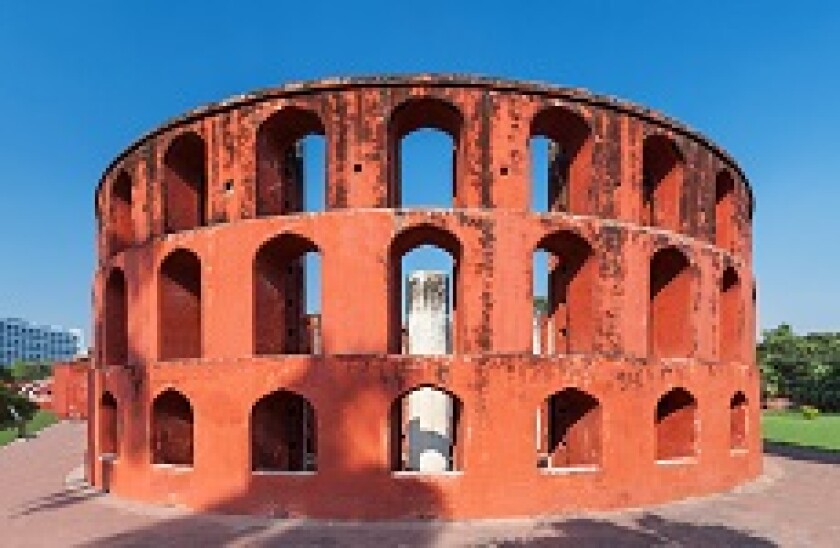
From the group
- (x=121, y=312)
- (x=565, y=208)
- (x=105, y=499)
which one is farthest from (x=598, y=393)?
(x=121, y=312)

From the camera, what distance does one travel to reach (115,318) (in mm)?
15203

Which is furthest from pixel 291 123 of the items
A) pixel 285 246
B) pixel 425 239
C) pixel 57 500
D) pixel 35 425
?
pixel 35 425

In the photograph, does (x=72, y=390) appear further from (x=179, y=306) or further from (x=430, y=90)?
(x=430, y=90)

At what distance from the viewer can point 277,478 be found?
10773 mm

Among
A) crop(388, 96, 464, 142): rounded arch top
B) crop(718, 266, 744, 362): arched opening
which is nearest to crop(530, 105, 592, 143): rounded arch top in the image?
crop(388, 96, 464, 142): rounded arch top

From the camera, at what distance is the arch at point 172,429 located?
41.3ft

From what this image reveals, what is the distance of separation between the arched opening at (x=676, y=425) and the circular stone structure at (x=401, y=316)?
62 mm

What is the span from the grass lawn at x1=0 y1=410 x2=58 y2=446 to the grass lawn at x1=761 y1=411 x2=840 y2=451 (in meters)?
30.4

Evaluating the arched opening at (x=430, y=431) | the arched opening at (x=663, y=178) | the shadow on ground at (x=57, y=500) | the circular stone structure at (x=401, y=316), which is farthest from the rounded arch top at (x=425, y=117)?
the shadow on ground at (x=57, y=500)

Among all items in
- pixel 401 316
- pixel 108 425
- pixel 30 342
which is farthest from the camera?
pixel 30 342

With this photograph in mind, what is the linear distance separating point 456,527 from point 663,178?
895 cm

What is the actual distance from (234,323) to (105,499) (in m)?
4.65

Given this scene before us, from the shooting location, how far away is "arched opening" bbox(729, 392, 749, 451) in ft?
49.2

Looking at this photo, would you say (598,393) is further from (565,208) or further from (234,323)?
(234,323)
